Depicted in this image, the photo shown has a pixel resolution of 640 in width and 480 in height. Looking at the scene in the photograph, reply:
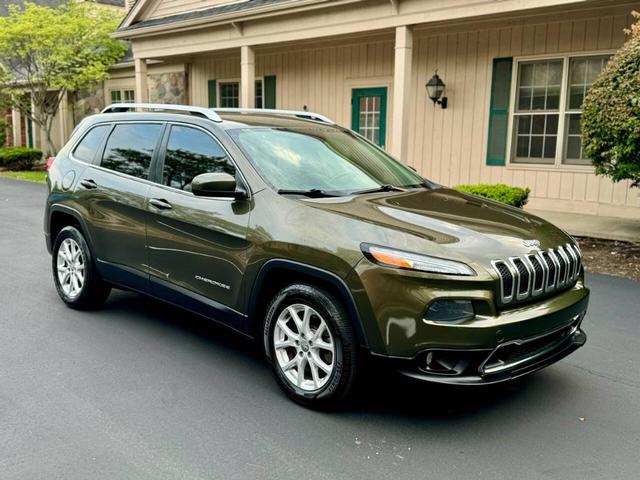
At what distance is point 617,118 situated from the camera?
7.28 metres

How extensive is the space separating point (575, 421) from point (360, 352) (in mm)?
1364

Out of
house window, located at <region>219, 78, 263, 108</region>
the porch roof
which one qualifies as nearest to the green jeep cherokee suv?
the porch roof

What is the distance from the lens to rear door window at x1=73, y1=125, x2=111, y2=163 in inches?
218

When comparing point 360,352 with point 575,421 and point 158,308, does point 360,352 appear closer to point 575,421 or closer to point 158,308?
point 575,421

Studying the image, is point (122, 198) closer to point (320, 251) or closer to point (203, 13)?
point (320, 251)

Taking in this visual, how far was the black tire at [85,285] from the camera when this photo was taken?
5.47 meters

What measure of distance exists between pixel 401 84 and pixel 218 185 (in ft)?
23.7

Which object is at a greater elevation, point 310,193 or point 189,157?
point 189,157

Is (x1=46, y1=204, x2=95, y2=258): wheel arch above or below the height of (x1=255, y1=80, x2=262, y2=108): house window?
below

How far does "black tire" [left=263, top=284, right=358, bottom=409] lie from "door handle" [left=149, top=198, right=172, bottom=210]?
4.06 ft

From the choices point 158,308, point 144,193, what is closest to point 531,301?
point 144,193

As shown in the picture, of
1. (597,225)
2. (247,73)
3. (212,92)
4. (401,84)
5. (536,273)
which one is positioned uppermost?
(247,73)

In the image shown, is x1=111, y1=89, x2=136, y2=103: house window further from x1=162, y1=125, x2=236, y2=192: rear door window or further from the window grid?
x1=162, y1=125, x2=236, y2=192: rear door window

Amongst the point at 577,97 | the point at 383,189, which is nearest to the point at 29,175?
the point at 577,97
